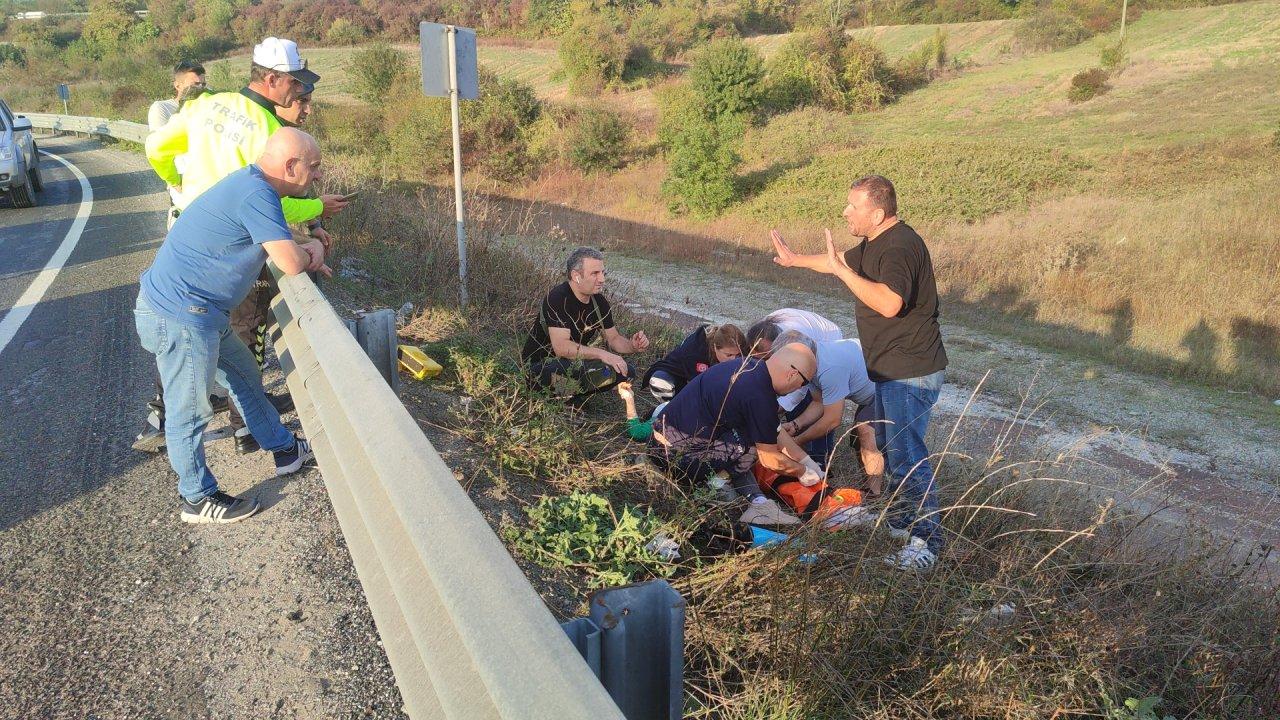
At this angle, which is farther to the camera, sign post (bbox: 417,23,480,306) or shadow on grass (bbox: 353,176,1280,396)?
shadow on grass (bbox: 353,176,1280,396)

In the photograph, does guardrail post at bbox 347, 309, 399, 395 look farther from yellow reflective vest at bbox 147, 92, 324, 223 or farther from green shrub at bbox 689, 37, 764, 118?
green shrub at bbox 689, 37, 764, 118

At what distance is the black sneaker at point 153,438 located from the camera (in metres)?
3.26

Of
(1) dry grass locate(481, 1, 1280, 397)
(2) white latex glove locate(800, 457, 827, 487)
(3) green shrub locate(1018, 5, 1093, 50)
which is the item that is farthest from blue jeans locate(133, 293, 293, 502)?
(3) green shrub locate(1018, 5, 1093, 50)

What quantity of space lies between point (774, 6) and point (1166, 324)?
168ft

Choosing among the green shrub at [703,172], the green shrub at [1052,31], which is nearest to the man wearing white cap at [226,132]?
the green shrub at [703,172]

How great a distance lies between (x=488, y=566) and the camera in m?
1.30

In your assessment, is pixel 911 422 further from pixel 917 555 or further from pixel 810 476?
pixel 917 555

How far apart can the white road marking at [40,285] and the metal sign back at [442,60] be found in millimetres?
3313

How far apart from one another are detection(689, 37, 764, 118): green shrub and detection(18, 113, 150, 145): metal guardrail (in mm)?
18245

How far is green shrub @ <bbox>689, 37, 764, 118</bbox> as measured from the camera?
1122 inches

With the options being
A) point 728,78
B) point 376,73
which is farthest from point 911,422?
point 376,73

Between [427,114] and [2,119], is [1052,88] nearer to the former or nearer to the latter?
[427,114]

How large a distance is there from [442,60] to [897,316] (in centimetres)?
449

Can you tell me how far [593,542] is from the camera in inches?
107
